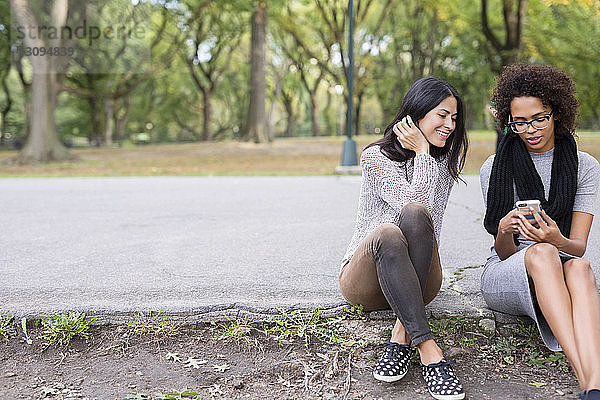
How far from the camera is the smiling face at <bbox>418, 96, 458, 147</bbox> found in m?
2.85

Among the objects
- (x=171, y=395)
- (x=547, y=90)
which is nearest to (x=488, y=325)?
(x=547, y=90)

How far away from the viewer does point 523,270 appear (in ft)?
8.49

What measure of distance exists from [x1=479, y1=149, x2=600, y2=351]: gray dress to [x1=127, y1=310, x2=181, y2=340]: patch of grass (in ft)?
5.15

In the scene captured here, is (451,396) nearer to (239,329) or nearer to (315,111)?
(239,329)

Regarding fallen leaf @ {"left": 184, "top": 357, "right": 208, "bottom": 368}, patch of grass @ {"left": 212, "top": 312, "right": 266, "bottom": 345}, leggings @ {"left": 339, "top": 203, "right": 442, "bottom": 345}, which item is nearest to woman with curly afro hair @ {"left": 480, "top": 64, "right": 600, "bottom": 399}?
leggings @ {"left": 339, "top": 203, "right": 442, "bottom": 345}

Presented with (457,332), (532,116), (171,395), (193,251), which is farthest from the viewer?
(193,251)

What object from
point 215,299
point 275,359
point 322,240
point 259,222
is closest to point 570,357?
point 275,359

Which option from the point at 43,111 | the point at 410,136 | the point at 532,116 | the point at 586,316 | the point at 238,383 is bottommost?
the point at 238,383

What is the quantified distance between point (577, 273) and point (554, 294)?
0.52ft

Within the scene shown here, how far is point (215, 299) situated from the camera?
3.28 metres

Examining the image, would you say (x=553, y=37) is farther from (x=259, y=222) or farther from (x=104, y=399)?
(x=104, y=399)

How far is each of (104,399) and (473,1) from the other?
24.4m

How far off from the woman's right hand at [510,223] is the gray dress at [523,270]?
0.10m

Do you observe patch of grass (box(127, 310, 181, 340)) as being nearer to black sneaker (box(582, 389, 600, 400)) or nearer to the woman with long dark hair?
the woman with long dark hair
